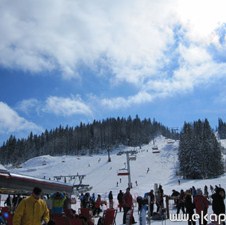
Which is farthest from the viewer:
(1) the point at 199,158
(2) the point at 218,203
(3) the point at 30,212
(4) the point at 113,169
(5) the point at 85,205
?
(4) the point at 113,169

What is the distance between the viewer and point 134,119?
18375cm

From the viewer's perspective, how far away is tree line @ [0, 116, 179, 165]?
523 feet

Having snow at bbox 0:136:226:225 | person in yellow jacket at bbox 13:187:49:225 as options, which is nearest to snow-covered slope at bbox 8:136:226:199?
snow at bbox 0:136:226:225

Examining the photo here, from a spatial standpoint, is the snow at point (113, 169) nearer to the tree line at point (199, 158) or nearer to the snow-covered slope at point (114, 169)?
the snow-covered slope at point (114, 169)

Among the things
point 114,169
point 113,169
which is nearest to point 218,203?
point 114,169

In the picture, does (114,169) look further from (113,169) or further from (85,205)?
(85,205)

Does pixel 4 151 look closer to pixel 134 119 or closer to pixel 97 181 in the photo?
pixel 134 119

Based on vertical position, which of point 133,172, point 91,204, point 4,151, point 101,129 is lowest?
point 91,204

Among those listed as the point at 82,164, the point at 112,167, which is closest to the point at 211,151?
the point at 112,167

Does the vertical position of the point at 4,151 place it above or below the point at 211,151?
above

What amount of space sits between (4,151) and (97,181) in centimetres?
10255

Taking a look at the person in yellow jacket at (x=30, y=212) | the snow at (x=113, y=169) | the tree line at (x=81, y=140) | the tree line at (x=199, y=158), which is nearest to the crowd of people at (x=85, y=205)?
the person in yellow jacket at (x=30, y=212)

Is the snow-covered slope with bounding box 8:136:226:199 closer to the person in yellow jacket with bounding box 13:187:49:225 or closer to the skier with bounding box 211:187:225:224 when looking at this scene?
the skier with bounding box 211:187:225:224

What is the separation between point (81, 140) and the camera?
544ft
